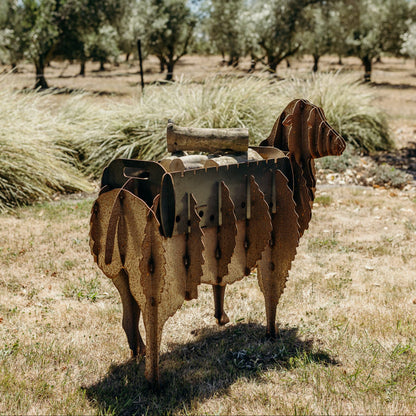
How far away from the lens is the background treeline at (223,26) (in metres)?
21.9

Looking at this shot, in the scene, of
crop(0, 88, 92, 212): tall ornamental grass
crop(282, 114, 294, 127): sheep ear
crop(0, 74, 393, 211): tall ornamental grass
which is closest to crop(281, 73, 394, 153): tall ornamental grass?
crop(0, 74, 393, 211): tall ornamental grass

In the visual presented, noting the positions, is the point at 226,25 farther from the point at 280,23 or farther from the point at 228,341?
the point at 228,341

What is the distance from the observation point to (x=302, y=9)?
77.6 feet

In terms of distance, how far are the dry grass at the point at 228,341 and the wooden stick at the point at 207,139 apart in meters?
1.30

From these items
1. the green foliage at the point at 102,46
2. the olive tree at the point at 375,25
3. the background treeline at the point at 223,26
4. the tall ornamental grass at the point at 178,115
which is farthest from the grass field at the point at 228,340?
the green foliage at the point at 102,46

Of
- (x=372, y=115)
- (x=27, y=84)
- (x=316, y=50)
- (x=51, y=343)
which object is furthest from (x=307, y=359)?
(x=316, y=50)

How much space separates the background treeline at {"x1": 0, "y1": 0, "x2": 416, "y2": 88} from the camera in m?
21.9

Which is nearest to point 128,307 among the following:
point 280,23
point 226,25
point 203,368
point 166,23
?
point 203,368

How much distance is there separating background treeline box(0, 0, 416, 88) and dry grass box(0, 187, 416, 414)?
18.2 m

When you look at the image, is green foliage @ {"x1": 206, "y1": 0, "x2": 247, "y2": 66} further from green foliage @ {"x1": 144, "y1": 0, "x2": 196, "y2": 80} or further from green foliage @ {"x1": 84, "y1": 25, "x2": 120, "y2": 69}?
green foliage @ {"x1": 84, "y1": 25, "x2": 120, "y2": 69}

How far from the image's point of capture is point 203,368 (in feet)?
9.76

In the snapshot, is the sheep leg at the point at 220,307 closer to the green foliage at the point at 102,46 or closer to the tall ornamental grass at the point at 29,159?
the tall ornamental grass at the point at 29,159

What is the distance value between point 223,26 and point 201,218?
1107 inches

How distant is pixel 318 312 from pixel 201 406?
1448 mm
